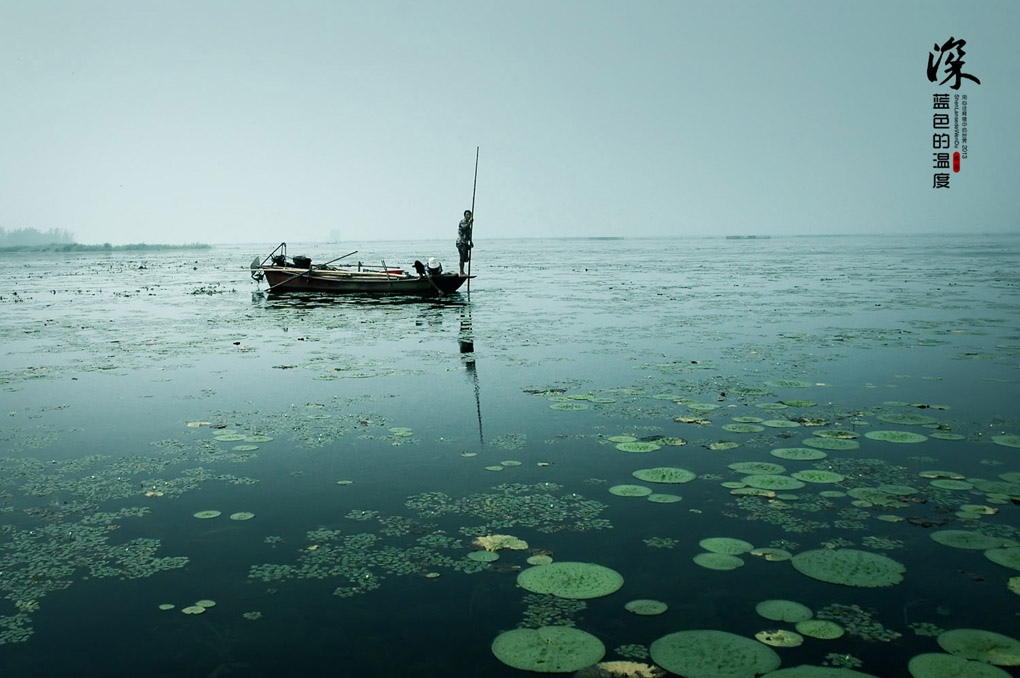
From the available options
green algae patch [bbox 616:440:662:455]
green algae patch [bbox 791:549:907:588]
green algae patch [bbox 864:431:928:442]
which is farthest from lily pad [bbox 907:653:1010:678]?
green algae patch [bbox 864:431:928:442]

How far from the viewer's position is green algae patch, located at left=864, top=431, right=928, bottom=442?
714 cm

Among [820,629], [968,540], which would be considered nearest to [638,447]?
[968,540]

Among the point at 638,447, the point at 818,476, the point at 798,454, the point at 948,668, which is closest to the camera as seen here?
the point at 948,668

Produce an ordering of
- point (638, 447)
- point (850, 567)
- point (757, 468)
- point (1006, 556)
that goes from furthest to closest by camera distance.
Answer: point (638, 447) < point (757, 468) < point (1006, 556) < point (850, 567)

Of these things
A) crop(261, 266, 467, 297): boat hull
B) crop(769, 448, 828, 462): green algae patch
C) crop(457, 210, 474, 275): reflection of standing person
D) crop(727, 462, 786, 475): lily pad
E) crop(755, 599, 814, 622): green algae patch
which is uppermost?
crop(457, 210, 474, 275): reflection of standing person

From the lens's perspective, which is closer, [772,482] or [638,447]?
[772,482]

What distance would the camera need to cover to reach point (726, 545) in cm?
479

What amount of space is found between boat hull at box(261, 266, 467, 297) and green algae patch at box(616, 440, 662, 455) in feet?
56.4

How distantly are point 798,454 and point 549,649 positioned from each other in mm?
3956

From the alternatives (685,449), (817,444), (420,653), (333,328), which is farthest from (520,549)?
(333,328)

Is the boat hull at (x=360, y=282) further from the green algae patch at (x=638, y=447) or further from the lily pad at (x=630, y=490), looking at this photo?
the lily pad at (x=630, y=490)

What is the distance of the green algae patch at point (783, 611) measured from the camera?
12.7ft

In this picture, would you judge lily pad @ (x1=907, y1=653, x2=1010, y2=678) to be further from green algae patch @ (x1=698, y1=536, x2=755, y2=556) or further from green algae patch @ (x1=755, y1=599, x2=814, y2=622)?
green algae patch @ (x1=698, y1=536, x2=755, y2=556)

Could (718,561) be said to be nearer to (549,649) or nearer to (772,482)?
(549,649)
